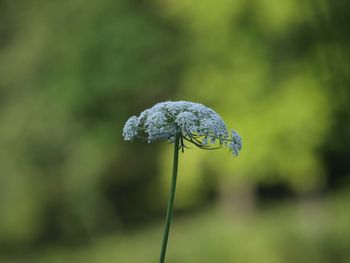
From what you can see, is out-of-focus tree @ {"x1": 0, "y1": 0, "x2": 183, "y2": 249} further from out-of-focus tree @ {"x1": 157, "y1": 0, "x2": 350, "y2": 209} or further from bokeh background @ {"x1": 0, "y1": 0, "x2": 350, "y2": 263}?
out-of-focus tree @ {"x1": 157, "y1": 0, "x2": 350, "y2": 209}

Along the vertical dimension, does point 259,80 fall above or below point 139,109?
above

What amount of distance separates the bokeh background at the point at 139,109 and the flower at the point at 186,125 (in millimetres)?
12803

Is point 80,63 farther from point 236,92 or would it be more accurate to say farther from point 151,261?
point 151,261

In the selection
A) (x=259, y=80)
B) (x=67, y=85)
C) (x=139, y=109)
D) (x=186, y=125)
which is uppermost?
(x=259, y=80)

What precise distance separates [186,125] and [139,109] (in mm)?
16634

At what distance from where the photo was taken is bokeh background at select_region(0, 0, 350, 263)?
52.7 feet

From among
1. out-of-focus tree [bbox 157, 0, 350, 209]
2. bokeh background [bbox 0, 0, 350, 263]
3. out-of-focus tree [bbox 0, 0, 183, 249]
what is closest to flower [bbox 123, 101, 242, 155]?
bokeh background [bbox 0, 0, 350, 263]

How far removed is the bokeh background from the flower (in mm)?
12803

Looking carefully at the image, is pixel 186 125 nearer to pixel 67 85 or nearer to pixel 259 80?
pixel 259 80

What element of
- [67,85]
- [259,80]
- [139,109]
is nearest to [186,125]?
[259,80]

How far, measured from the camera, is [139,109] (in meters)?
18.7

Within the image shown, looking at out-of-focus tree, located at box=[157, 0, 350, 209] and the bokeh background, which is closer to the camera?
out-of-focus tree, located at box=[157, 0, 350, 209]

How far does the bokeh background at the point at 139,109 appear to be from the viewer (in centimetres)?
1606

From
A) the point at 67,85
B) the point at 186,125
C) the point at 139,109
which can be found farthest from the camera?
the point at 139,109
